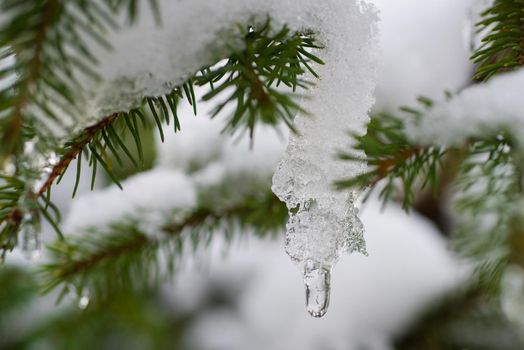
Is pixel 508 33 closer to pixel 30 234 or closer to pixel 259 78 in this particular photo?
pixel 259 78

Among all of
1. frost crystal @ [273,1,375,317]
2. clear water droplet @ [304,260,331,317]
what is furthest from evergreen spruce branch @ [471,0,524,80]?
clear water droplet @ [304,260,331,317]

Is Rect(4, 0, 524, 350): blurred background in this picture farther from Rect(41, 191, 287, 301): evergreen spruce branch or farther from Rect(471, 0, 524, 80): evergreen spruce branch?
Rect(471, 0, 524, 80): evergreen spruce branch

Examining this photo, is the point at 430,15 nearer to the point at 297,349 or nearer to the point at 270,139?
the point at 270,139

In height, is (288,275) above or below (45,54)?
below

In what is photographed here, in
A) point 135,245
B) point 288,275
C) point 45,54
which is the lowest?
point 288,275

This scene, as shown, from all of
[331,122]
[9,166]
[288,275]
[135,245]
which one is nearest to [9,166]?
[9,166]

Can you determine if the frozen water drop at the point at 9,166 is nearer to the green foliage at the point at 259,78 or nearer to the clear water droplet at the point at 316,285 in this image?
→ the green foliage at the point at 259,78

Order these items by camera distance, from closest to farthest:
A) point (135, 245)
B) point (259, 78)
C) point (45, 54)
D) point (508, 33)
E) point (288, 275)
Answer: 1. point (45, 54)
2. point (259, 78)
3. point (508, 33)
4. point (135, 245)
5. point (288, 275)
